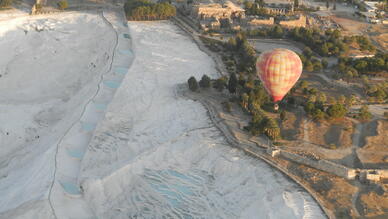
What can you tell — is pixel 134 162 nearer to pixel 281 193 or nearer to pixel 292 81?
pixel 281 193

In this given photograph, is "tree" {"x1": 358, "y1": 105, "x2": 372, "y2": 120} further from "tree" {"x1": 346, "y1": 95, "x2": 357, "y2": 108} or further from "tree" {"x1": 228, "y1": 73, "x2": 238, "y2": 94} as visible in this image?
"tree" {"x1": 228, "y1": 73, "x2": 238, "y2": 94}

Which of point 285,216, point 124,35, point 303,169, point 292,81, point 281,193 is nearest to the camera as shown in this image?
point 285,216

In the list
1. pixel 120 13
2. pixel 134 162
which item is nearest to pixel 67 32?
pixel 120 13

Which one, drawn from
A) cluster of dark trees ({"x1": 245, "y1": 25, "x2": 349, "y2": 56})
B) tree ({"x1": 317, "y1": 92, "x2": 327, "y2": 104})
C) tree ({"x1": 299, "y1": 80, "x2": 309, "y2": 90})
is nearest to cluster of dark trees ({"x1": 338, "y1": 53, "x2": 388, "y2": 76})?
cluster of dark trees ({"x1": 245, "y1": 25, "x2": 349, "y2": 56})

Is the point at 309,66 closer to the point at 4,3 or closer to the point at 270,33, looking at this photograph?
the point at 270,33

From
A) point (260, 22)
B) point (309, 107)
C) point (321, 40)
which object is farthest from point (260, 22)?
point (309, 107)

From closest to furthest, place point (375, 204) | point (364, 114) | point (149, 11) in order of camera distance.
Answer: point (375, 204), point (364, 114), point (149, 11)

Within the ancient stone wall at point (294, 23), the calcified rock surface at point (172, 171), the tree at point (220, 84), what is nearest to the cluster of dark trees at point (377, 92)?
the tree at point (220, 84)
